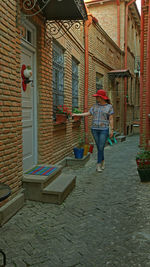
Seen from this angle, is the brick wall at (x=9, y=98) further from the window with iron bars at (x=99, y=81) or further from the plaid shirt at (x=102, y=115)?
the window with iron bars at (x=99, y=81)

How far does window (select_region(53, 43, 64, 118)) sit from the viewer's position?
21.2ft

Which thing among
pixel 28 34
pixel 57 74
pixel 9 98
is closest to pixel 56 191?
pixel 9 98

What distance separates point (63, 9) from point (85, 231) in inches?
165

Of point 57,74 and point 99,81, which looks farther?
point 99,81

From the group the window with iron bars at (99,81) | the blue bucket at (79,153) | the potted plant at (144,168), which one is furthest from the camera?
the window with iron bars at (99,81)

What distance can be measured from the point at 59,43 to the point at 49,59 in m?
1.14

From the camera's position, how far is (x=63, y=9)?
200 inches

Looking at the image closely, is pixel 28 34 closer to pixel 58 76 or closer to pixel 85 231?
pixel 58 76

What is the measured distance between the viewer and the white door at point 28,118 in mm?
4660

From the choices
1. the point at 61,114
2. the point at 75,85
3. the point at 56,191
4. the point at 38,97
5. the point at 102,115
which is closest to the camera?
the point at 56,191

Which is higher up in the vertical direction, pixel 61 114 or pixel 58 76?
pixel 58 76

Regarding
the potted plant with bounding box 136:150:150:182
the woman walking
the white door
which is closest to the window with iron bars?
the woman walking

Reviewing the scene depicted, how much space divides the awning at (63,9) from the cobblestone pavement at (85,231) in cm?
354

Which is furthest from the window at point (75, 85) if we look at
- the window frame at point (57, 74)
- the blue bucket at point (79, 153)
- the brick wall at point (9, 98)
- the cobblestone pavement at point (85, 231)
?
the brick wall at point (9, 98)
